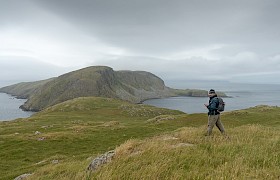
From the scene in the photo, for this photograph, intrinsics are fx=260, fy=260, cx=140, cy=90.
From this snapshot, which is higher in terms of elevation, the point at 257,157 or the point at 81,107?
the point at 257,157

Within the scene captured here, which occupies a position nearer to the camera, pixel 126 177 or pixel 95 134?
pixel 126 177

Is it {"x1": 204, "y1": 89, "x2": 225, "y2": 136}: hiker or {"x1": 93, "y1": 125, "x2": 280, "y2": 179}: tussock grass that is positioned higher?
{"x1": 204, "y1": 89, "x2": 225, "y2": 136}: hiker

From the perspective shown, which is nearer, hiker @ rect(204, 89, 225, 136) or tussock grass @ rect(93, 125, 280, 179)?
tussock grass @ rect(93, 125, 280, 179)

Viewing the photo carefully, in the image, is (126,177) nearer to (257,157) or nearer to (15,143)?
(257,157)

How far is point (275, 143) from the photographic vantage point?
40.8ft

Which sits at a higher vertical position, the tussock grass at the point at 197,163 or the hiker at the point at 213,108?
the hiker at the point at 213,108

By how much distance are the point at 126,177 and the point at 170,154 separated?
248cm

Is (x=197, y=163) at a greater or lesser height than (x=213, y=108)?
lesser

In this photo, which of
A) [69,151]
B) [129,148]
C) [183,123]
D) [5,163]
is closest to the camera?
[129,148]

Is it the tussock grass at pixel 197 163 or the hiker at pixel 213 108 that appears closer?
the tussock grass at pixel 197 163

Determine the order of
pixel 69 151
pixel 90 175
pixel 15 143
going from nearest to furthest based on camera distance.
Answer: pixel 90 175 < pixel 69 151 < pixel 15 143

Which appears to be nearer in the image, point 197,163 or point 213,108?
point 197,163

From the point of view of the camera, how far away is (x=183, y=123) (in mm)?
56312

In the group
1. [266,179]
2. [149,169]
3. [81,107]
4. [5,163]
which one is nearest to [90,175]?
[149,169]
